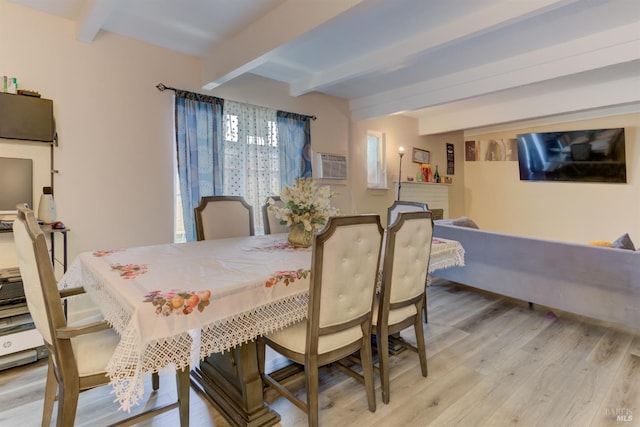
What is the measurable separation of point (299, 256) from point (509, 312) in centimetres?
239

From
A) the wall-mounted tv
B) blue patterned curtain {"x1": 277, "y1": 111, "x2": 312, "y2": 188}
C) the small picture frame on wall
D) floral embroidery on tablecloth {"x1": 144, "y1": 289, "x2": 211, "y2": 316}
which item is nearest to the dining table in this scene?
floral embroidery on tablecloth {"x1": 144, "y1": 289, "x2": 211, "y2": 316}

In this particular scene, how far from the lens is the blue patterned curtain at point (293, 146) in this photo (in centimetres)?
408

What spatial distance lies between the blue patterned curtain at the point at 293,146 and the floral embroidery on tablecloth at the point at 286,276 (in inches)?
99.8

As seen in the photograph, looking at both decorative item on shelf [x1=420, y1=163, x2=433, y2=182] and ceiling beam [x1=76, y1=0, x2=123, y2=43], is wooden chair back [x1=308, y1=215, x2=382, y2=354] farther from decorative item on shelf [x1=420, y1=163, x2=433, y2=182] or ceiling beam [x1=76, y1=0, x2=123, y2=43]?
decorative item on shelf [x1=420, y1=163, x2=433, y2=182]

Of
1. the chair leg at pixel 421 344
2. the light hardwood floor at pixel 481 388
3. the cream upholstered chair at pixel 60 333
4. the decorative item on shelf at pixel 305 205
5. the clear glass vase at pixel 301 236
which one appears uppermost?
the decorative item on shelf at pixel 305 205

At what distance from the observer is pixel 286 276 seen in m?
1.51

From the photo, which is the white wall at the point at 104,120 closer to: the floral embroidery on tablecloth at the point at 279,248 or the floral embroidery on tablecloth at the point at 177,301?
the floral embroidery on tablecloth at the point at 279,248

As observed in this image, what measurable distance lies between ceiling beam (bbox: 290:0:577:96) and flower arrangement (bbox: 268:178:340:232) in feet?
5.52

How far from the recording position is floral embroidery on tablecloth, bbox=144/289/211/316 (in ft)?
3.71

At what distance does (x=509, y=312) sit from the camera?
3123 millimetres

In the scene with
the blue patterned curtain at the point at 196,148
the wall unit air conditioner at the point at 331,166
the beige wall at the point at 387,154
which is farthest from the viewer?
the beige wall at the point at 387,154

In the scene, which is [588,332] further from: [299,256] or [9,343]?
[9,343]

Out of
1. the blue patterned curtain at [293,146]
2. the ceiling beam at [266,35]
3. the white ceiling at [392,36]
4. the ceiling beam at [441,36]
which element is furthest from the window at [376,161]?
the ceiling beam at [266,35]

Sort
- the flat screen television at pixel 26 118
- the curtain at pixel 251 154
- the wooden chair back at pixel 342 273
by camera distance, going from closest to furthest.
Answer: the wooden chair back at pixel 342 273, the flat screen television at pixel 26 118, the curtain at pixel 251 154
